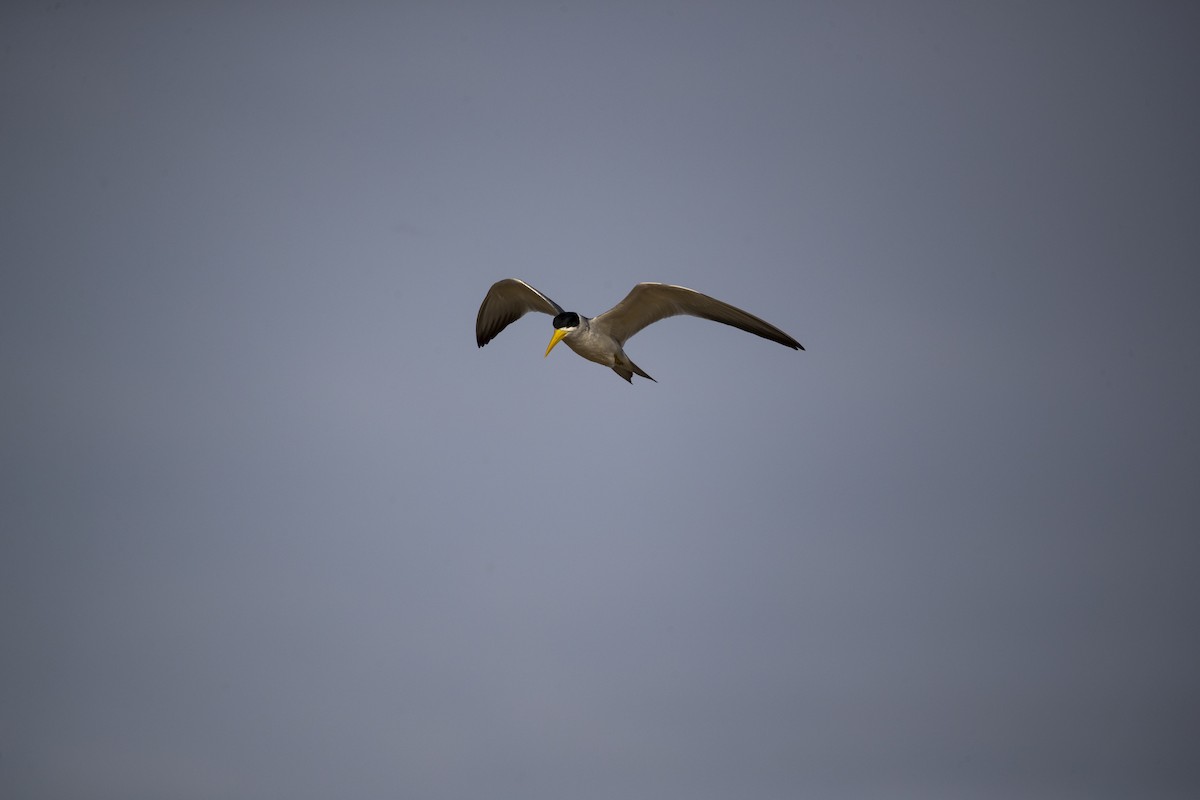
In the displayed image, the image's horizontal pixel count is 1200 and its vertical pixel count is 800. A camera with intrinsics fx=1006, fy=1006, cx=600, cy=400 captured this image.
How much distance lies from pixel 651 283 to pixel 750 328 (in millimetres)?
2144

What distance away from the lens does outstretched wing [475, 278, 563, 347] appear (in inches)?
874

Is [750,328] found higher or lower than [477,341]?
lower

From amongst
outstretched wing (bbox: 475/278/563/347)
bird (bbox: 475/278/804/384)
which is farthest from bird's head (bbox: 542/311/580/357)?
outstretched wing (bbox: 475/278/563/347)

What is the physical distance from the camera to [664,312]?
21.0 meters

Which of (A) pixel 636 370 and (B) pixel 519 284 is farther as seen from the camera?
(B) pixel 519 284

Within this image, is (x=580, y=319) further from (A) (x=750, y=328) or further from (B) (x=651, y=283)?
(A) (x=750, y=328)

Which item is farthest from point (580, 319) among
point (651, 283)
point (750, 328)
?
point (750, 328)

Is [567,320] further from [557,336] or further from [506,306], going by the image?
[506,306]

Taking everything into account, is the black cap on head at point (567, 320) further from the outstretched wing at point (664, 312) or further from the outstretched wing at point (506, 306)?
the outstretched wing at point (506, 306)

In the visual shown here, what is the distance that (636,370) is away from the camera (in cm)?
2070

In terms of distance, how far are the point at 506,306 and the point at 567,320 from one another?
151 inches

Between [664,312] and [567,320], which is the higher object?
[664,312]

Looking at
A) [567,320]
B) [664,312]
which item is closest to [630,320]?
[664,312]

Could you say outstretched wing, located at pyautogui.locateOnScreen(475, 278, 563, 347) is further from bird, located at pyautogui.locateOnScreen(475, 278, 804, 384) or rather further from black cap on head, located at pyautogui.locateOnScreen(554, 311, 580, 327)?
black cap on head, located at pyautogui.locateOnScreen(554, 311, 580, 327)
